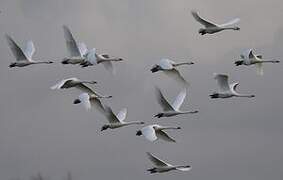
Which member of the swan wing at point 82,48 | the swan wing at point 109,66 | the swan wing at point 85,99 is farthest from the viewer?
the swan wing at point 82,48

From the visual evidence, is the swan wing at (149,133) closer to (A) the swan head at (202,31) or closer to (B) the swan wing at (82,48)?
(A) the swan head at (202,31)

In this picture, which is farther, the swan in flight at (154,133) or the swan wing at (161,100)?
the swan wing at (161,100)

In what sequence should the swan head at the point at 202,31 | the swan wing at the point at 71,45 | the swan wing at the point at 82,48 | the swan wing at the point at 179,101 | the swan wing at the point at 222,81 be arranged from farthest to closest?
the swan wing at the point at 82,48
the swan wing at the point at 179,101
the swan wing at the point at 222,81
the swan wing at the point at 71,45
the swan head at the point at 202,31

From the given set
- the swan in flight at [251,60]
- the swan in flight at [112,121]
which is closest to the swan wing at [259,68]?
the swan in flight at [251,60]

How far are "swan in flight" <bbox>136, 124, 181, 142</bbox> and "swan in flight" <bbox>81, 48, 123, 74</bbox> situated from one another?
4886 mm

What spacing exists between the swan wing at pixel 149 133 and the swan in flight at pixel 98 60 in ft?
16.8

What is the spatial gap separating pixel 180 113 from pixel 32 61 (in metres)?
10.0

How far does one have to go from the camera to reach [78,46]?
117562mm

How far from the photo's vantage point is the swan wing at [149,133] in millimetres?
111056

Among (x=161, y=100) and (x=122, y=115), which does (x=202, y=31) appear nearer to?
(x=161, y=100)

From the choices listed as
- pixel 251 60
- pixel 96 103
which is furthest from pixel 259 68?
pixel 96 103

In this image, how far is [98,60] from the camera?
11588cm

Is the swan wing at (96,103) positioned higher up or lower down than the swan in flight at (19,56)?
lower down

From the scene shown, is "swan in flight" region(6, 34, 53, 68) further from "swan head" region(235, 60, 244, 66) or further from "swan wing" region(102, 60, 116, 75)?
"swan head" region(235, 60, 244, 66)
